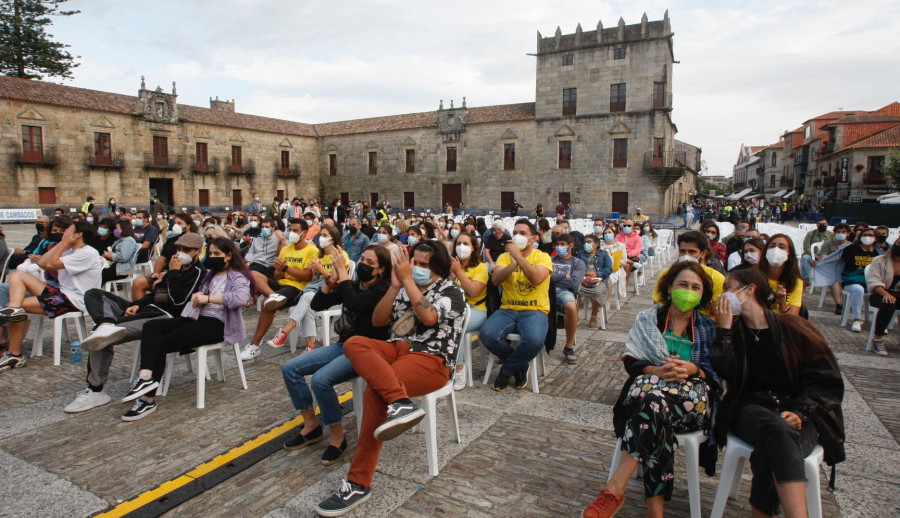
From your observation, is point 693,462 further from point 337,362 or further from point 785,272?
point 785,272

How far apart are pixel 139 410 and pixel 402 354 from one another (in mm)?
2298

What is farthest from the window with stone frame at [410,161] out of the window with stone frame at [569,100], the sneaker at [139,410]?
the sneaker at [139,410]

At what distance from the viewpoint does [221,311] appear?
15.0ft

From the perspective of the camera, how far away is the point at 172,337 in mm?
4246

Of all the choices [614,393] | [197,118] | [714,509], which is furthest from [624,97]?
[714,509]

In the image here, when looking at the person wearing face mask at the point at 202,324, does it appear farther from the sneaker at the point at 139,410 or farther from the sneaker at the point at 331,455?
the sneaker at the point at 331,455

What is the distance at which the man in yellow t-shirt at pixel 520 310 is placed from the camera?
4582 mm

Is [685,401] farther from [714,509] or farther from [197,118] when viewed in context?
[197,118]

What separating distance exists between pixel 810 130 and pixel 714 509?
69.2m

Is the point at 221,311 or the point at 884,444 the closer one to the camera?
the point at 884,444

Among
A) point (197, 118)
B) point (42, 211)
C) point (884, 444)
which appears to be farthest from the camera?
point (197, 118)

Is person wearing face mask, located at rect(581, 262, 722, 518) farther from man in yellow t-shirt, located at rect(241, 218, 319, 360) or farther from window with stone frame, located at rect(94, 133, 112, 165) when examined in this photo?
window with stone frame, located at rect(94, 133, 112, 165)

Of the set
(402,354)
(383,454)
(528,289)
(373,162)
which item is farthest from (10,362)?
(373,162)

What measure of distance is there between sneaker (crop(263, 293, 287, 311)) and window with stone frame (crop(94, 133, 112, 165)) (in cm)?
2912
